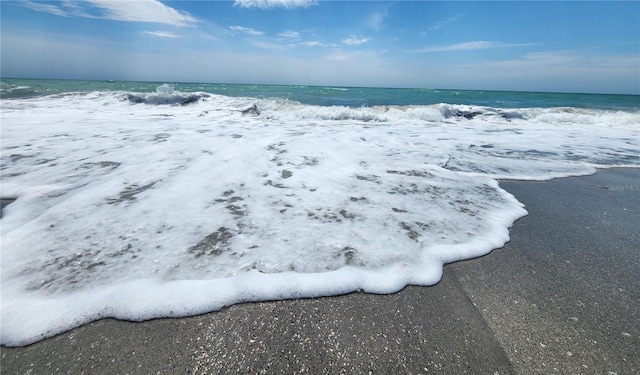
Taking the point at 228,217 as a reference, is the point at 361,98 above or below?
above

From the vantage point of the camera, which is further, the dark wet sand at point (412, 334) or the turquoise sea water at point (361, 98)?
the turquoise sea water at point (361, 98)

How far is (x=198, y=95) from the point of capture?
1539 cm

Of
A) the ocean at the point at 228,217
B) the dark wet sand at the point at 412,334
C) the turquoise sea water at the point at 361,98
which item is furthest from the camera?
the turquoise sea water at the point at 361,98

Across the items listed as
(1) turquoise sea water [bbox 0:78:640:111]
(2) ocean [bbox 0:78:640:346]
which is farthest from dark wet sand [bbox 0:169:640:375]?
(1) turquoise sea water [bbox 0:78:640:111]

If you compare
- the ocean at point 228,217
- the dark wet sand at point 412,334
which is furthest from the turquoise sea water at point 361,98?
the dark wet sand at point 412,334

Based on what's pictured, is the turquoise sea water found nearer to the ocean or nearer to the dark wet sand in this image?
the ocean

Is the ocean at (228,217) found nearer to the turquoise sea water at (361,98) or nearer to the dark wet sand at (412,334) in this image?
the dark wet sand at (412,334)

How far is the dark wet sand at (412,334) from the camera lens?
1284 mm

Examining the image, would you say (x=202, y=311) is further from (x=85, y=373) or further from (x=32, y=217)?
(x=32, y=217)

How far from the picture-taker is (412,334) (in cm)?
146

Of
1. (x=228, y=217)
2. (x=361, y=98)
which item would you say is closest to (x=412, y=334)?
(x=228, y=217)

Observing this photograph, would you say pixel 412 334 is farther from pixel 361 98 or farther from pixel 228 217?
pixel 361 98

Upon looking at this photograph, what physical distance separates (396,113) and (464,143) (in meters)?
6.26

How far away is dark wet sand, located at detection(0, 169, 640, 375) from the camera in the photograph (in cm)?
128
